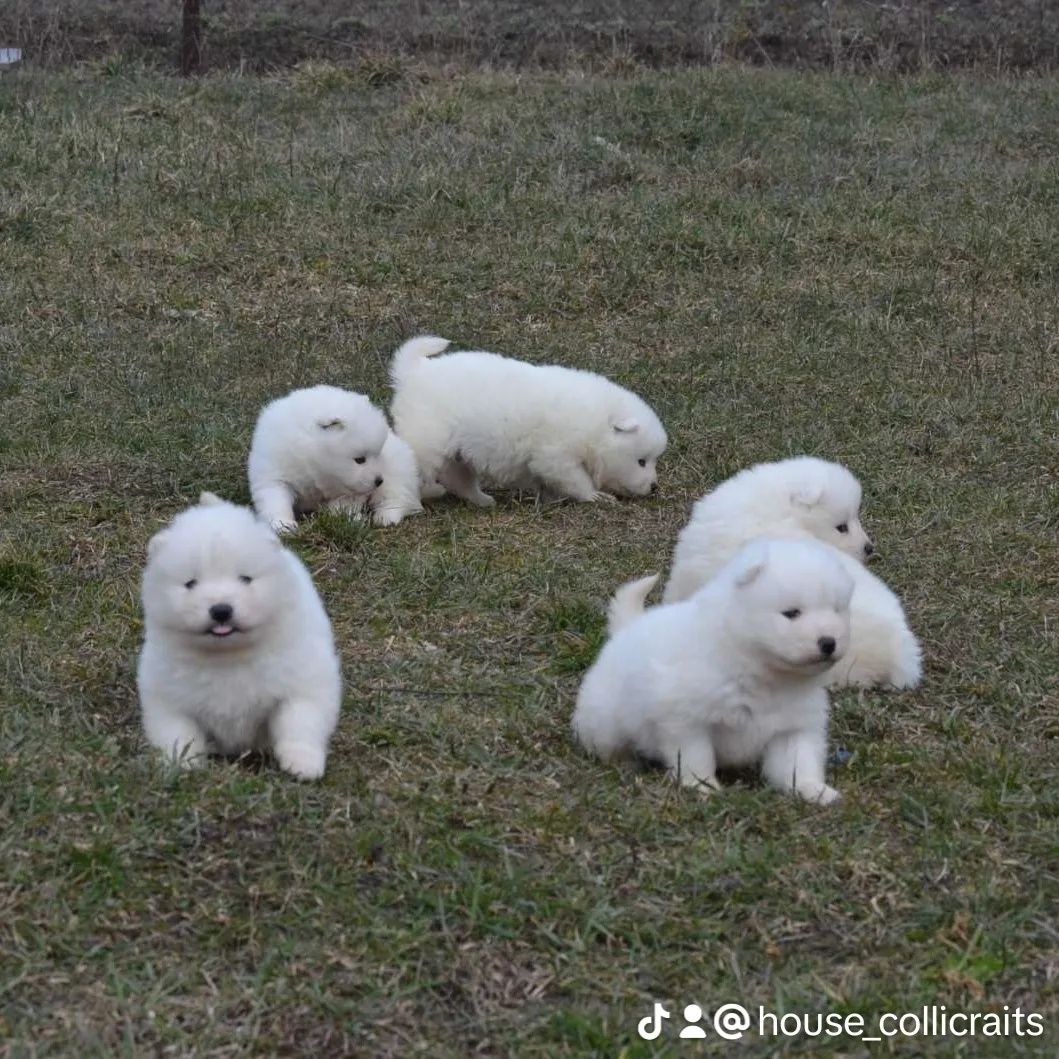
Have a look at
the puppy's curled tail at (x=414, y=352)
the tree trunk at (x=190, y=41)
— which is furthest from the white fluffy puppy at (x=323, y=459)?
the tree trunk at (x=190, y=41)

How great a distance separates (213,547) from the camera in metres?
4.00

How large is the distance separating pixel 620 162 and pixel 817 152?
1.46m

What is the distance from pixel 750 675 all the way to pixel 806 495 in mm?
1401

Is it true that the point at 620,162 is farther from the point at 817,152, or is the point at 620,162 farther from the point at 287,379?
the point at 287,379

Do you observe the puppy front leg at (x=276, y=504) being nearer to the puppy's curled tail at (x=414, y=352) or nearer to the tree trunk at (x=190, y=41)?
the puppy's curled tail at (x=414, y=352)

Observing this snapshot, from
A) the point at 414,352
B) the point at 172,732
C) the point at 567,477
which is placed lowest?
the point at 567,477

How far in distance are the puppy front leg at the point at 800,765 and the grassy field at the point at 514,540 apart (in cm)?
7

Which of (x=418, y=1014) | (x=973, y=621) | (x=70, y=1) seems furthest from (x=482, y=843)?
(x=70, y=1)

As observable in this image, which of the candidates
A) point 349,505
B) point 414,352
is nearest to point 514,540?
point 349,505

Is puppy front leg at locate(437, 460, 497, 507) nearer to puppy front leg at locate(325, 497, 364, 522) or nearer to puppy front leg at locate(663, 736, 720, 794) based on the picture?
puppy front leg at locate(325, 497, 364, 522)

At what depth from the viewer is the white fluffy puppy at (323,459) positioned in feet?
21.2

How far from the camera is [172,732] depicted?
13.4ft

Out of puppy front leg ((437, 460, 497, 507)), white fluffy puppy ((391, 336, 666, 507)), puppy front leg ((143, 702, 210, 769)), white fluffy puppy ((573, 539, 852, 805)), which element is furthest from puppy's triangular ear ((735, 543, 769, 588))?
puppy front leg ((437, 460, 497, 507))

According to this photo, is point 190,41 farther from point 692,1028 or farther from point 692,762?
point 692,1028
